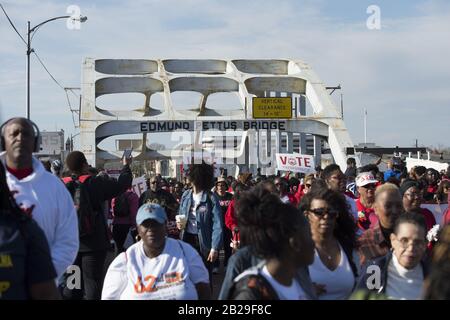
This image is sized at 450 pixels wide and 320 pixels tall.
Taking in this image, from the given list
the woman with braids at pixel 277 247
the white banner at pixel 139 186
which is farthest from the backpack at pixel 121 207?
the woman with braids at pixel 277 247

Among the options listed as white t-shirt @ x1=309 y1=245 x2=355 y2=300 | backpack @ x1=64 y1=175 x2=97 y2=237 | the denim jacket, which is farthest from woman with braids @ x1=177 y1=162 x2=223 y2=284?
white t-shirt @ x1=309 y1=245 x2=355 y2=300

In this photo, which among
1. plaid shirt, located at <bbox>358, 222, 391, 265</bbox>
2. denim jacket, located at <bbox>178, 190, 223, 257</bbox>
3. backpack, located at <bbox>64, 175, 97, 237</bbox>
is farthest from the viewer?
denim jacket, located at <bbox>178, 190, 223, 257</bbox>

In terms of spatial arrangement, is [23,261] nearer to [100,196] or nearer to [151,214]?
[151,214]

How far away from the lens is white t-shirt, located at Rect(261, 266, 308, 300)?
3293mm

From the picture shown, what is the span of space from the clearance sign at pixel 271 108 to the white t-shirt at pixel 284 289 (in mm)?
30901

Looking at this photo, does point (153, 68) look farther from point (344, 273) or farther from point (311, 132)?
point (344, 273)

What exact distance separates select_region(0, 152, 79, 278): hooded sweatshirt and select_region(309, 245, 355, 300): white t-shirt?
4.90 ft

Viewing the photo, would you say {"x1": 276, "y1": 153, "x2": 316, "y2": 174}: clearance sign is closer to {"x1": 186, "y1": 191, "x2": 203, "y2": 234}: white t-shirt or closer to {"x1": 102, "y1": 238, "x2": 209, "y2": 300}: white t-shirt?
{"x1": 186, "y1": 191, "x2": 203, "y2": 234}: white t-shirt

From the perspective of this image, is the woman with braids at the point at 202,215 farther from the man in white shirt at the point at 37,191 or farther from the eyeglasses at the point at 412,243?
the man in white shirt at the point at 37,191

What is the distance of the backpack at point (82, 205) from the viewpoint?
665cm

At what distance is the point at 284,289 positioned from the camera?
3.35 metres

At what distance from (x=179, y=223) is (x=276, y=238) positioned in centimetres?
538

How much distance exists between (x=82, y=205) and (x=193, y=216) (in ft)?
7.47

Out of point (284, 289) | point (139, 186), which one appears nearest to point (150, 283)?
point (284, 289)
